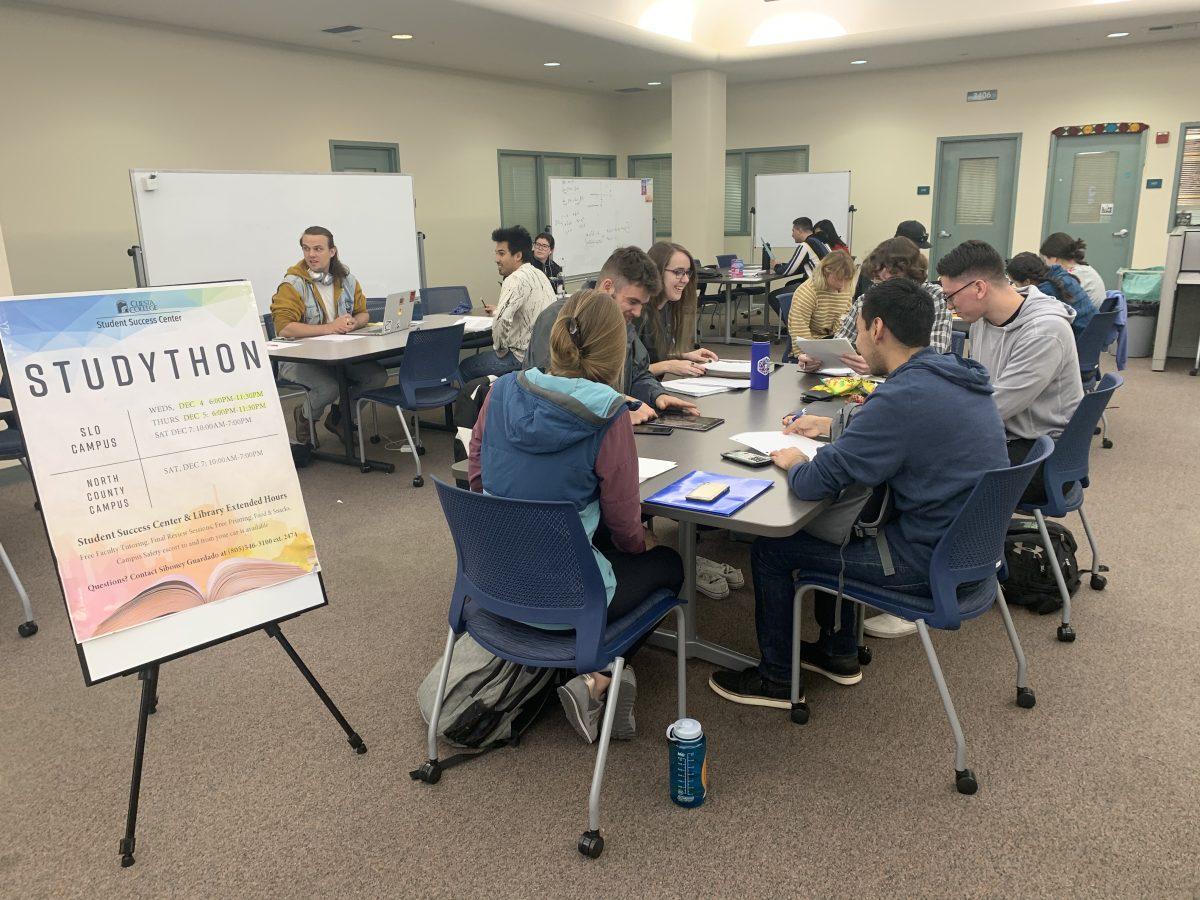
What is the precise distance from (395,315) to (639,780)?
3.72m

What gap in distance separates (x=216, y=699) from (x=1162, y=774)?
264cm

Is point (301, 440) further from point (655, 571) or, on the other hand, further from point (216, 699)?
point (655, 571)

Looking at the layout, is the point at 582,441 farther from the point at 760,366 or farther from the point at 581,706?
the point at 760,366

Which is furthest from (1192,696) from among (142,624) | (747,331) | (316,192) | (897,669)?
(747,331)

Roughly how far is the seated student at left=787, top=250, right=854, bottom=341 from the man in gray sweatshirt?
1624 millimetres

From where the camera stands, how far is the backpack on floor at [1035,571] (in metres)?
3.03

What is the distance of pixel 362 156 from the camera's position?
28.0 ft

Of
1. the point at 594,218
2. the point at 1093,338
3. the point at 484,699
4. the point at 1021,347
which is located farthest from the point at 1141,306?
the point at 484,699

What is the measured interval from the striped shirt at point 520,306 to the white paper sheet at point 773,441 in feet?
7.22

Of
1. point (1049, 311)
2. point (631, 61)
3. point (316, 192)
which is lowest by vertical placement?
point (1049, 311)

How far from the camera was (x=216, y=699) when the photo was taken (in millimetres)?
2609

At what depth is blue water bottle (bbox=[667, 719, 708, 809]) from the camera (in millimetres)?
2021

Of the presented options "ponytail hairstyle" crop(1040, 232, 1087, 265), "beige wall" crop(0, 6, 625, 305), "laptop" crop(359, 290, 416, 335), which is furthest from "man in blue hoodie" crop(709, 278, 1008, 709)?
"beige wall" crop(0, 6, 625, 305)

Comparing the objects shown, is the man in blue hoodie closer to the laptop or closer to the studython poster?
the studython poster
